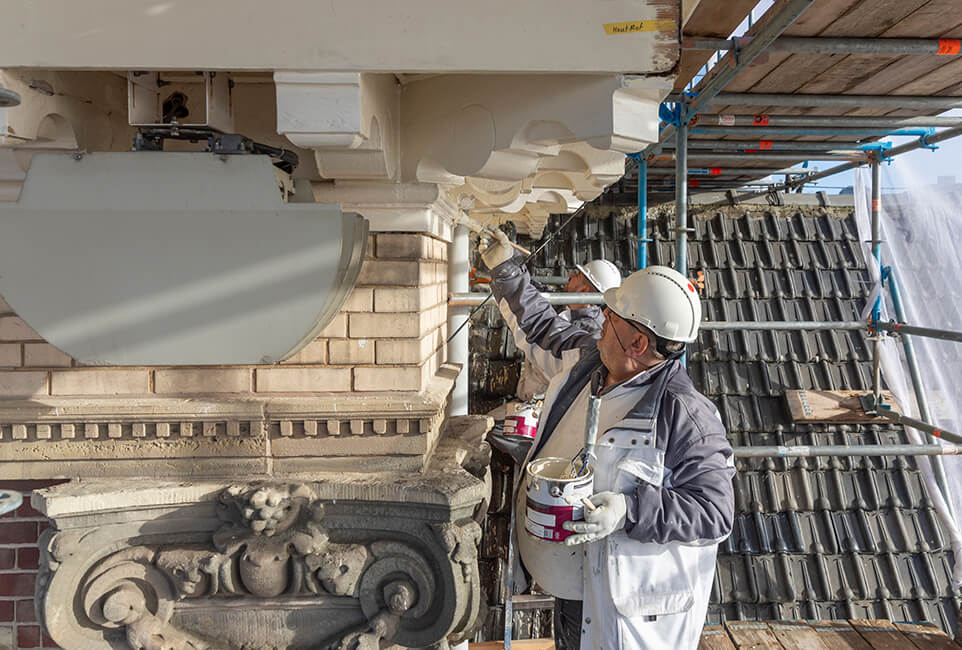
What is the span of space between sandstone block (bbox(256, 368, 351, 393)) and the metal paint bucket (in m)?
0.64

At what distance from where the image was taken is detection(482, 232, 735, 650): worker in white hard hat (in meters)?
1.67

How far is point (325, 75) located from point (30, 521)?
170cm

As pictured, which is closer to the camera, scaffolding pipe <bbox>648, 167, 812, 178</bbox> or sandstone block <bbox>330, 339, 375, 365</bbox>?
sandstone block <bbox>330, 339, 375, 365</bbox>

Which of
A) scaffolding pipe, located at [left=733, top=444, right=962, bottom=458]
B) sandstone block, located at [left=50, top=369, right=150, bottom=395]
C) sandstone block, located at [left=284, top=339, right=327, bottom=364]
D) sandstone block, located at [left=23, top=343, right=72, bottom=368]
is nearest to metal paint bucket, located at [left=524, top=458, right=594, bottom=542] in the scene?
sandstone block, located at [left=284, top=339, right=327, bottom=364]

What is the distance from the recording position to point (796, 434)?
189 inches

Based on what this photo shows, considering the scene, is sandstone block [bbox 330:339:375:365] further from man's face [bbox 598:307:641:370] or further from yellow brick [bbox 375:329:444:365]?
man's face [bbox 598:307:641:370]

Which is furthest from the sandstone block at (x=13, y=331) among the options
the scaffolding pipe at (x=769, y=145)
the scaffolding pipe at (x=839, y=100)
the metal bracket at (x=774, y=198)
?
the metal bracket at (x=774, y=198)

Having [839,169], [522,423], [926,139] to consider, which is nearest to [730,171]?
[839,169]

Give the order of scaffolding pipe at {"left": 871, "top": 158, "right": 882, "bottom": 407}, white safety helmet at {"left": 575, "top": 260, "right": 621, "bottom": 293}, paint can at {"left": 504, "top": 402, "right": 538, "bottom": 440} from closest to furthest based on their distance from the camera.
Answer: paint can at {"left": 504, "top": 402, "right": 538, "bottom": 440} → white safety helmet at {"left": 575, "top": 260, "right": 621, "bottom": 293} → scaffolding pipe at {"left": 871, "top": 158, "right": 882, "bottom": 407}

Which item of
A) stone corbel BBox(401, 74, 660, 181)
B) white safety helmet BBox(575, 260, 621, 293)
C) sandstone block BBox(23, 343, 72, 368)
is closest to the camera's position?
stone corbel BBox(401, 74, 660, 181)

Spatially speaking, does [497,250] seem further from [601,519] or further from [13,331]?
[13,331]

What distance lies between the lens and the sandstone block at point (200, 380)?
1.77 metres

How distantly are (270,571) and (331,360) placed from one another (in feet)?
1.99

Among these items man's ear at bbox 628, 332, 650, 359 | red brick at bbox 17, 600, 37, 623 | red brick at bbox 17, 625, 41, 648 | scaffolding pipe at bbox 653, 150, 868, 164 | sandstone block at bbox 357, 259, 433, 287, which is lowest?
red brick at bbox 17, 625, 41, 648
